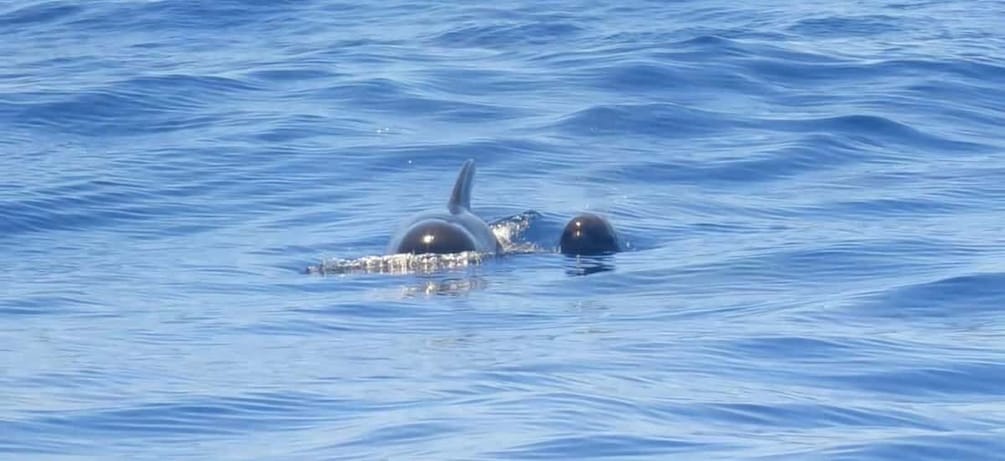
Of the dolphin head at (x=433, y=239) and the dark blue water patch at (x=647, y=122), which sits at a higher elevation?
the dolphin head at (x=433, y=239)

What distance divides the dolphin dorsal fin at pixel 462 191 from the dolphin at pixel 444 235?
4.2 inches

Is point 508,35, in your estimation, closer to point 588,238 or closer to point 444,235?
point 588,238

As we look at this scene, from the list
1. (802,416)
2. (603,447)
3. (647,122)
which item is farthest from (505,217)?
(603,447)

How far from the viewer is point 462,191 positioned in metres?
16.3

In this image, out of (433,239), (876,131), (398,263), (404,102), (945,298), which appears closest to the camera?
(945,298)

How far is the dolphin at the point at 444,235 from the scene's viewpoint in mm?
14797

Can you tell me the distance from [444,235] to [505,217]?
237cm

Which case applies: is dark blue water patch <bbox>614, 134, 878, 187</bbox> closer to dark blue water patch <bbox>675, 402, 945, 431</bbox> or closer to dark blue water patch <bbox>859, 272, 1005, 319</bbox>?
dark blue water patch <bbox>859, 272, 1005, 319</bbox>

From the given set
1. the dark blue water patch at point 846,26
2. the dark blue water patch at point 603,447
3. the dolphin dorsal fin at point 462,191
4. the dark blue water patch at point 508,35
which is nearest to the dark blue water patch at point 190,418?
the dark blue water patch at point 603,447

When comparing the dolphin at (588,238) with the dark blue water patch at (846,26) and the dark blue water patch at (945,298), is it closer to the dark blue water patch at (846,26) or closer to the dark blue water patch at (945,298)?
the dark blue water patch at (945,298)

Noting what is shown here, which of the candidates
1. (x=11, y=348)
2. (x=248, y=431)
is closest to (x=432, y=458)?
(x=248, y=431)

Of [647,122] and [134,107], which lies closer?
[647,122]

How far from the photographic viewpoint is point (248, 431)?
344 inches

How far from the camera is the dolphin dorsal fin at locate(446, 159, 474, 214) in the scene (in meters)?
16.1
